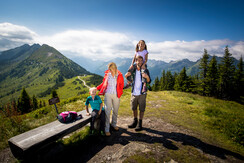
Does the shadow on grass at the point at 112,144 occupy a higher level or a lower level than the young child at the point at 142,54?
lower

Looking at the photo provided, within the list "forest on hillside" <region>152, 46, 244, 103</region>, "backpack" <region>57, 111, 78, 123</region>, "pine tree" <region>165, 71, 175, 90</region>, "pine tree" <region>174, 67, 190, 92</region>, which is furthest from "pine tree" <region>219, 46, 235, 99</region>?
"backpack" <region>57, 111, 78, 123</region>

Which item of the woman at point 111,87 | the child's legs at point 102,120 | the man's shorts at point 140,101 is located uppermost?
the woman at point 111,87

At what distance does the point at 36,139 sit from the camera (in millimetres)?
3457

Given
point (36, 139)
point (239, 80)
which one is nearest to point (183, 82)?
point (239, 80)

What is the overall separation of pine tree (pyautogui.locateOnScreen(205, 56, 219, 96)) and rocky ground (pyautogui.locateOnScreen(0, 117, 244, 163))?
32.7 metres

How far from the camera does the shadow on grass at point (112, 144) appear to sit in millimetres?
3770

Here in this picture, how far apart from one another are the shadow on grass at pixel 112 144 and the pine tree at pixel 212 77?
33.1 m

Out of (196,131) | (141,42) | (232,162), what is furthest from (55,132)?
(196,131)

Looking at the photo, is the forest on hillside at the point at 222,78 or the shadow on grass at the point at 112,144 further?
the forest on hillside at the point at 222,78

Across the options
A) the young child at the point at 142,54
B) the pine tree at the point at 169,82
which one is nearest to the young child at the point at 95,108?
the young child at the point at 142,54

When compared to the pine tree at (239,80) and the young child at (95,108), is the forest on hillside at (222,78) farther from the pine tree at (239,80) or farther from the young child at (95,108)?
the young child at (95,108)

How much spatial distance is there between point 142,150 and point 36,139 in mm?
3331

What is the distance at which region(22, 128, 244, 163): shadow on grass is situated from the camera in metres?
3.77

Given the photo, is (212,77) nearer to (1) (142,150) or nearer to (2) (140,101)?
(2) (140,101)
